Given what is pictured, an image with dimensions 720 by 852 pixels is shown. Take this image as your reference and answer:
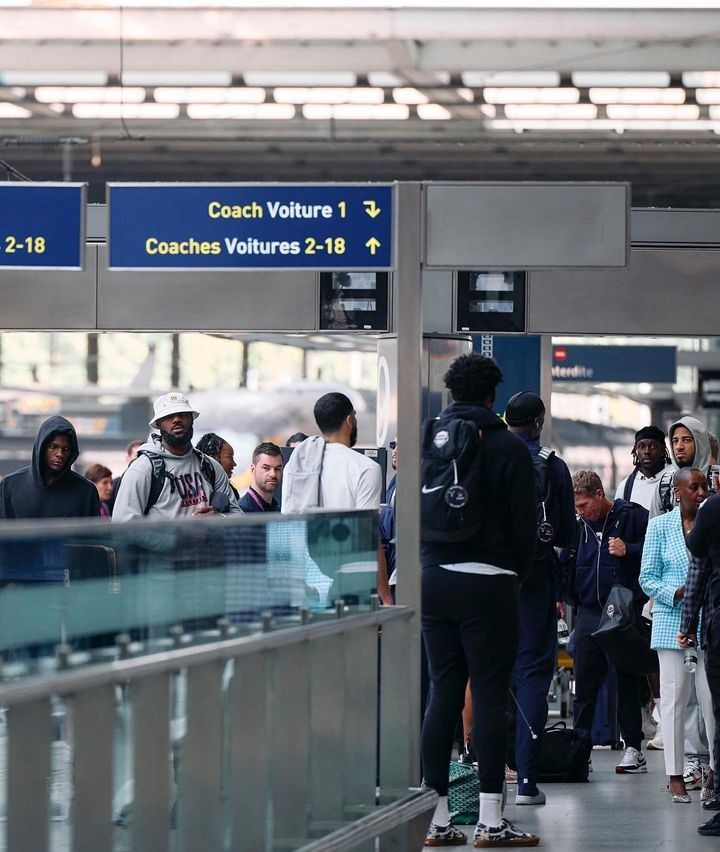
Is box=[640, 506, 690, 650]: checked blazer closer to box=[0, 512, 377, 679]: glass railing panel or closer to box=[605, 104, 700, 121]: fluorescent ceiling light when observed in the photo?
box=[0, 512, 377, 679]: glass railing panel

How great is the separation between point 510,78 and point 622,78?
1.28 meters

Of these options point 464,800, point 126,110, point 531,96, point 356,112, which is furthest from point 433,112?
point 464,800

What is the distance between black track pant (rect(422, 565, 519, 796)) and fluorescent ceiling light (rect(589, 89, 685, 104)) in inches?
523

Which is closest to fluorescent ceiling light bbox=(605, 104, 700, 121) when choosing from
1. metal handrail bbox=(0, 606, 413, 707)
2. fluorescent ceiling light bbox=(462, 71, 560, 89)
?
fluorescent ceiling light bbox=(462, 71, 560, 89)

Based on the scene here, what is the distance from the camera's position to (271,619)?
3.99m

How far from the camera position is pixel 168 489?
6.30 m

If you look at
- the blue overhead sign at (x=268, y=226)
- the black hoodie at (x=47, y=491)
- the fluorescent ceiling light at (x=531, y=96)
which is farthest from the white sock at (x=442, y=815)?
the fluorescent ceiling light at (x=531, y=96)

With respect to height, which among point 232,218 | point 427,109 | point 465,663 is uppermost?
point 427,109

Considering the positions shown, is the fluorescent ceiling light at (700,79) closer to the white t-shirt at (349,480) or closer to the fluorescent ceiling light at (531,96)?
the fluorescent ceiling light at (531,96)

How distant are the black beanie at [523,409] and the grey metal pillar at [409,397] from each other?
137 centimetres

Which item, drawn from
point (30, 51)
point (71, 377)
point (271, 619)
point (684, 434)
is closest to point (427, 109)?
point (30, 51)

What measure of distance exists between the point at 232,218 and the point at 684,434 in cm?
333

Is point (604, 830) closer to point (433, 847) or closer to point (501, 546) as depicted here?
point (433, 847)

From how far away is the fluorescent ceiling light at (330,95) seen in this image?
1839 centimetres
